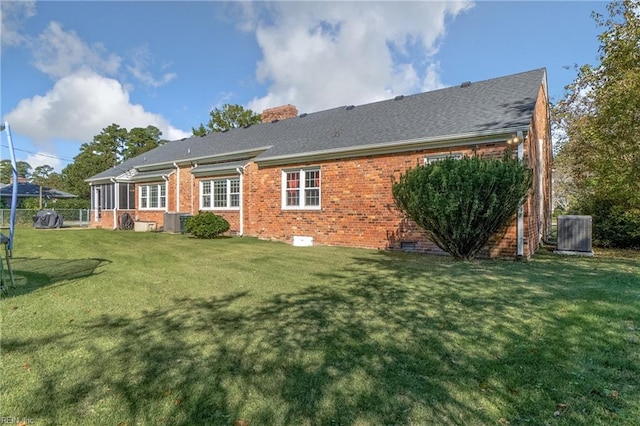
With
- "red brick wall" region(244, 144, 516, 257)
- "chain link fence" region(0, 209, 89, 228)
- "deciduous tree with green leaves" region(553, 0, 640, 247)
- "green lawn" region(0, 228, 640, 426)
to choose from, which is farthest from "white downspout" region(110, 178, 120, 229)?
"deciduous tree with green leaves" region(553, 0, 640, 247)

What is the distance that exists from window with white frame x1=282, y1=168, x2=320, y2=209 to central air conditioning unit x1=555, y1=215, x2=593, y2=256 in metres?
7.98

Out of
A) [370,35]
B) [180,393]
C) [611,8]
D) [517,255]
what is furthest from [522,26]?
[180,393]

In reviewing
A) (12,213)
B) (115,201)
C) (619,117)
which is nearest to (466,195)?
(619,117)

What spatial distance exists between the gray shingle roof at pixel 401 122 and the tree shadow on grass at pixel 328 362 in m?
6.52

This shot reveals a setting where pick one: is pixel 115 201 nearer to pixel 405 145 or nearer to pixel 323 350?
pixel 405 145

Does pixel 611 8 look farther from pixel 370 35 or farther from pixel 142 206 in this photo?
pixel 142 206

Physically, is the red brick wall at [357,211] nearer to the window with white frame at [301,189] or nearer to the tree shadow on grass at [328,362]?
the window with white frame at [301,189]

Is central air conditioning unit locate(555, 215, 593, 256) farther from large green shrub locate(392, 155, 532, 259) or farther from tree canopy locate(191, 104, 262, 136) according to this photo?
tree canopy locate(191, 104, 262, 136)

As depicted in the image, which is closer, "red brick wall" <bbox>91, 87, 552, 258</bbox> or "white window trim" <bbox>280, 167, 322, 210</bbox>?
"red brick wall" <bbox>91, 87, 552, 258</bbox>

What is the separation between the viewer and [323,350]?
11.3 ft

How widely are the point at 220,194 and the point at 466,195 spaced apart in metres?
12.7

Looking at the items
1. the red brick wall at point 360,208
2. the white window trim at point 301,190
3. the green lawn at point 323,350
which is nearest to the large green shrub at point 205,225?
the red brick wall at point 360,208

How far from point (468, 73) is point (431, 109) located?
5.31 meters

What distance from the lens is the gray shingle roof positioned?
10.3 m
